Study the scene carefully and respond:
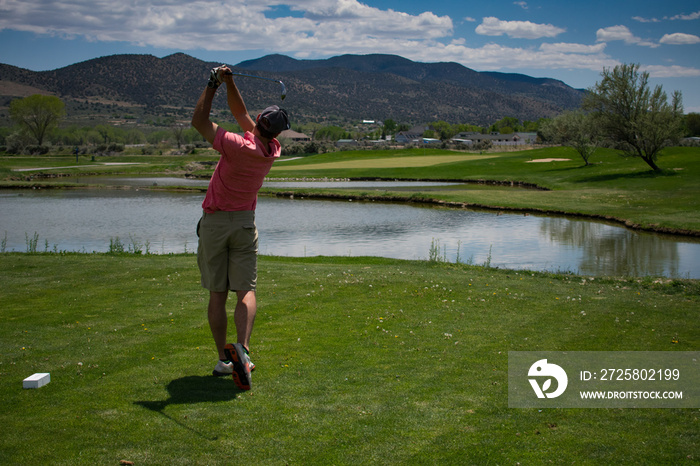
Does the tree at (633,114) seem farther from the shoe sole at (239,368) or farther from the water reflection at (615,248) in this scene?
the shoe sole at (239,368)

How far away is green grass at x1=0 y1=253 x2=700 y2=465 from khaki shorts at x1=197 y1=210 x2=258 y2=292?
1064 millimetres

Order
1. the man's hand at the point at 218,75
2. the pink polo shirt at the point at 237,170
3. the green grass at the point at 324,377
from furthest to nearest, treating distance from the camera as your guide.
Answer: the pink polo shirt at the point at 237,170 → the man's hand at the point at 218,75 → the green grass at the point at 324,377

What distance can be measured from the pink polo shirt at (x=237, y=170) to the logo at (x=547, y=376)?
364 centimetres

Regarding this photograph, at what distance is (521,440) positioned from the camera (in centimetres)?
524

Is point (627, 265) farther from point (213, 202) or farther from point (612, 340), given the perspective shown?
point (213, 202)

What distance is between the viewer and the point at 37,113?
12450 cm

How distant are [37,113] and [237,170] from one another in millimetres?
136037

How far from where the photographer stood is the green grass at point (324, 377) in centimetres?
500

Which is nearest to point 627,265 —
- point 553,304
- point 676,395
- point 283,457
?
point 553,304

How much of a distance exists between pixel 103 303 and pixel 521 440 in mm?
7684

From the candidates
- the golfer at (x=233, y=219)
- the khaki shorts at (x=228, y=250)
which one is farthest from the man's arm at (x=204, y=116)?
the khaki shorts at (x=228, y=250)

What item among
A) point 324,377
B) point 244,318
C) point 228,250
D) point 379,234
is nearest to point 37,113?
point 379,234

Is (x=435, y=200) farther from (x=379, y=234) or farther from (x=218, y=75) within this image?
(x=218, y=75)

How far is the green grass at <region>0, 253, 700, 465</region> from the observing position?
5004 mm
